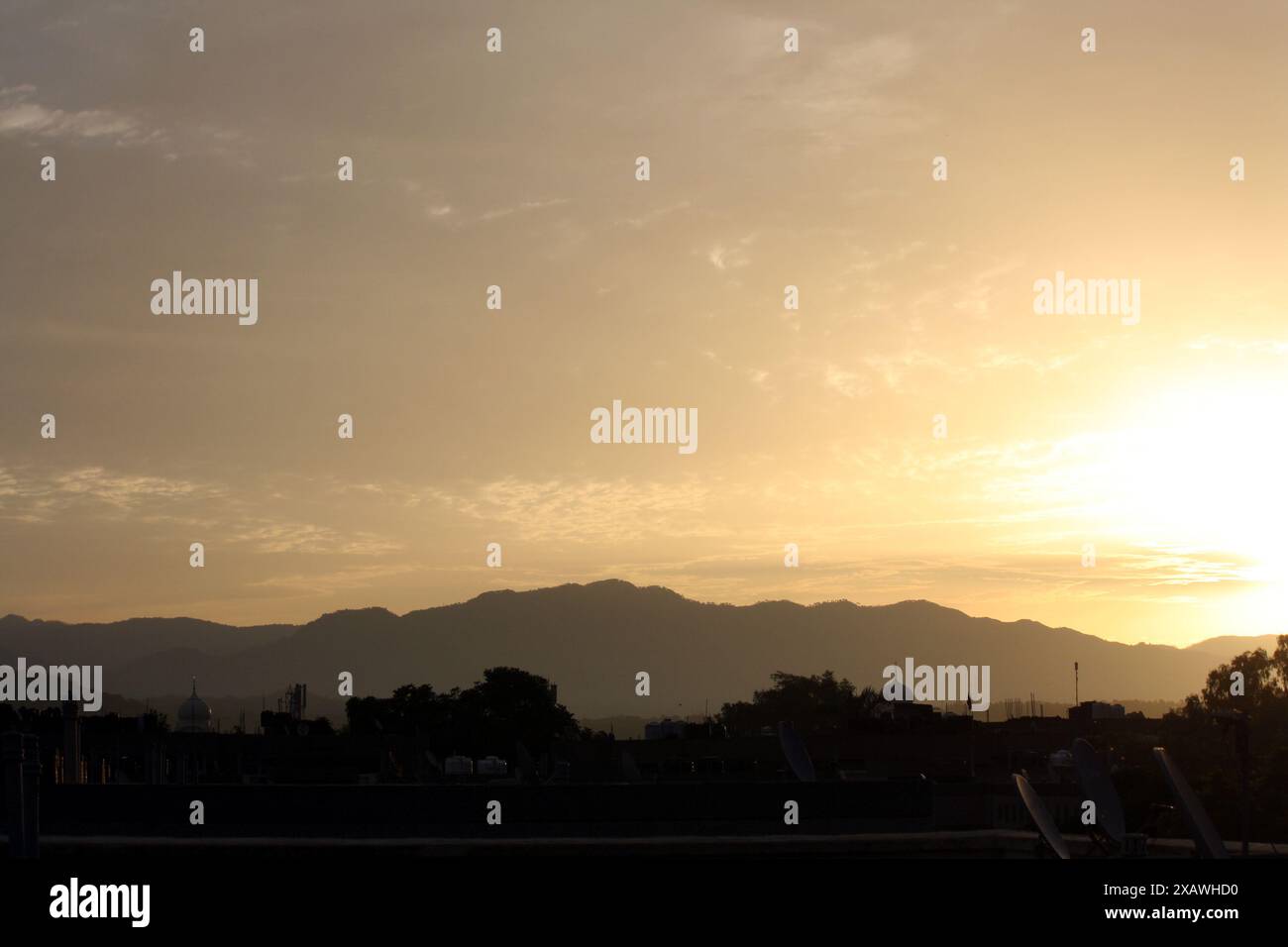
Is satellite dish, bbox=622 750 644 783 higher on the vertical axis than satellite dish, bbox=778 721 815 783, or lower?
lower

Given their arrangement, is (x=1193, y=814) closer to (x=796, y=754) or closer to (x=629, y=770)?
(x=796, y=754)

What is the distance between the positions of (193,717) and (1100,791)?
7502 cm

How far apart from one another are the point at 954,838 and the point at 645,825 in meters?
15.3

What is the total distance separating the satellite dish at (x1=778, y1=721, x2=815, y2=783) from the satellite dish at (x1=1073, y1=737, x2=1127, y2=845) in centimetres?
1368

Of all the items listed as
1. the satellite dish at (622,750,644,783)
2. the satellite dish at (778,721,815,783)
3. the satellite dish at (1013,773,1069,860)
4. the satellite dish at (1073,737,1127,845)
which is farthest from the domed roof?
the satellite dish at (1013,773,1069,860)

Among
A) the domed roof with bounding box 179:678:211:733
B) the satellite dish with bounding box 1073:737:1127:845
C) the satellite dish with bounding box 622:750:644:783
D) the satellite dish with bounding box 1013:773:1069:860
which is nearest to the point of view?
the satellite dish with bounding box 1013:773:1069:860

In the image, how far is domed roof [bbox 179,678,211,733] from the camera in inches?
3595

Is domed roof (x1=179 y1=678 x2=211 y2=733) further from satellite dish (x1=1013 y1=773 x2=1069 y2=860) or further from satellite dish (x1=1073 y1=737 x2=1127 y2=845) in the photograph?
satellite dish (x1=1013 y1=773 x2=1069 y2=860)

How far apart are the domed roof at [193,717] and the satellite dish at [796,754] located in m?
57.8

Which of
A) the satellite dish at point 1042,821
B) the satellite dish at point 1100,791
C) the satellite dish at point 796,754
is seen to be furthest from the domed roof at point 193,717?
the satellite dish at point 1042,821

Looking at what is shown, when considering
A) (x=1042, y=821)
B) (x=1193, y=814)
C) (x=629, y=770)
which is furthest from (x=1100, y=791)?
(x=629, y=770)

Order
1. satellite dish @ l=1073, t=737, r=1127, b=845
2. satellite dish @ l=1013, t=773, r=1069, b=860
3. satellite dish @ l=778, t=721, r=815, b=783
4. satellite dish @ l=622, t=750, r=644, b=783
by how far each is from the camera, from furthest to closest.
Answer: satellite dish @ l=622, t=750, r=644, b=783 < satellite dish @ l=778, t=721, r=815, b=783 < satellite dish @ l=1073, t=737, r=1127, b=845 < satellite dish @ l=1013, t=773, r=1069, b=860
